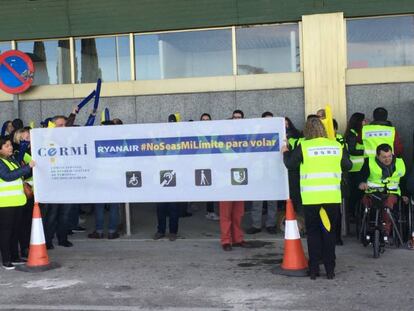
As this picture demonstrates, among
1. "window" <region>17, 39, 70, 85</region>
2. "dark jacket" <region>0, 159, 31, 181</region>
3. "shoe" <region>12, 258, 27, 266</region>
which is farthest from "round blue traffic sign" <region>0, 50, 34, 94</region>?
"shoe" <region>12, 258, 27, 266</region>

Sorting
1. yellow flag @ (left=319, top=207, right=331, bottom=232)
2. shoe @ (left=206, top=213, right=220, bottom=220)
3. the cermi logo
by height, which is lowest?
shoe @ (left=206, top=213, right=220, bottom=220)

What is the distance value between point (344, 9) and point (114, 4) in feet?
15.6

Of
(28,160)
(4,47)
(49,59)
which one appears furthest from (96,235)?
(4,47)

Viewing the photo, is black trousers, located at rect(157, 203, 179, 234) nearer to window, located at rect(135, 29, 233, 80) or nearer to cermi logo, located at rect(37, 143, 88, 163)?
cermi logo, located at rect(37, 143, 88, 163)

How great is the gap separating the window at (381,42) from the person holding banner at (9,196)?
22.3 ft

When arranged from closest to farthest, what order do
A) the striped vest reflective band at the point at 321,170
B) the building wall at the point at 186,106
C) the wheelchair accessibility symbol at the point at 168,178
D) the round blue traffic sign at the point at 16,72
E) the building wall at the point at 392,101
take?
the striped vest reflective band at the point at 321,170, the wheelchair accessibility symbol at the point at 168,178, the building wall at the point at 392,101, the building wall at the point at 186,106, the round blue traffic sign at the point at 16,72

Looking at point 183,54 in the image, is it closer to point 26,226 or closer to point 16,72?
point 16,72

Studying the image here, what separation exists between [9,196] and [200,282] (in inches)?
110

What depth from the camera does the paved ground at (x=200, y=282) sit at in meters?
5.70

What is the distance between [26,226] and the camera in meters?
8.10

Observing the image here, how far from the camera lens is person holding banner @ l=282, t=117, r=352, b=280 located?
20.7ft

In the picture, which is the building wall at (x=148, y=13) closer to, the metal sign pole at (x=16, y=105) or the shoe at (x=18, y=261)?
the metal sign pole at (x=16, y=105)

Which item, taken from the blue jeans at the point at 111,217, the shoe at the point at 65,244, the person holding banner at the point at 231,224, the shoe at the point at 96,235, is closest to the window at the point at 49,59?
the blue jeans at the point at 111,217

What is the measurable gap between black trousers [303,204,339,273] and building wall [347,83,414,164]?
→ 5.03 meters
